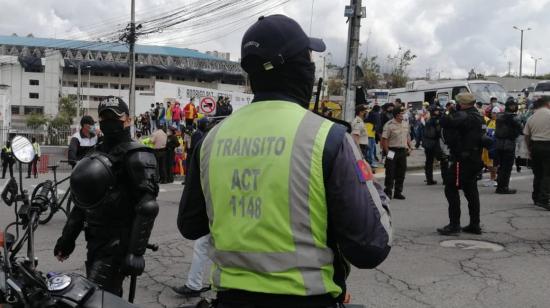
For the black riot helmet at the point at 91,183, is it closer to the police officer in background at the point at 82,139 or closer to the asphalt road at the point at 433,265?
the asphalt road at the point at 433,265

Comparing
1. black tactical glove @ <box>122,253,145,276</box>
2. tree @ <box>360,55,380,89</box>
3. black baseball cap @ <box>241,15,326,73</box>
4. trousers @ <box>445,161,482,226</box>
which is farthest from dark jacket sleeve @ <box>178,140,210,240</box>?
tree @ <box>360,55,380,89</box>

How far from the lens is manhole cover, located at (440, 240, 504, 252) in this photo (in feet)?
22.5

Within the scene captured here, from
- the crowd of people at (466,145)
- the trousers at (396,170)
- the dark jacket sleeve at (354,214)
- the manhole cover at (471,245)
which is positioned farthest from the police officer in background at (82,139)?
the dark jacket sleeve at (354,214)

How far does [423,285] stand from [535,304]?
3.23 feet

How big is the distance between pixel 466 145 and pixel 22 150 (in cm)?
559

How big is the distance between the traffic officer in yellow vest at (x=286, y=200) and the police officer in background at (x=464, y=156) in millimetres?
5721

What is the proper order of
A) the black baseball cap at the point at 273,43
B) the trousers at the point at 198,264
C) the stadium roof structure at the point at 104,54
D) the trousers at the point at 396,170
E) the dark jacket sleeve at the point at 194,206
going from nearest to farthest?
the black baseball cap at the point at 273,43
the dark jacket sleeve at the point at 194,206
the trousers at the point at 198,264
the trousers at the point at 396,170
the stadium roof structure at the point at 104,54

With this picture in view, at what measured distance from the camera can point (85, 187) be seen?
3217mm

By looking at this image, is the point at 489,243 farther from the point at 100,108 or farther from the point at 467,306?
the point at 100,108

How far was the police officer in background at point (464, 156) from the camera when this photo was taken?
7180 millimetres

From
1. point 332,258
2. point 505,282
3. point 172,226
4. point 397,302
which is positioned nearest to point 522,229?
point 505,282

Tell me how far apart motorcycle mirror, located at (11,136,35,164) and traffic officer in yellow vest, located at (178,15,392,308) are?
177 centimetres

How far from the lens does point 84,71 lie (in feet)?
329

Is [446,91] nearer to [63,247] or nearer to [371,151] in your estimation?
[371,151]
